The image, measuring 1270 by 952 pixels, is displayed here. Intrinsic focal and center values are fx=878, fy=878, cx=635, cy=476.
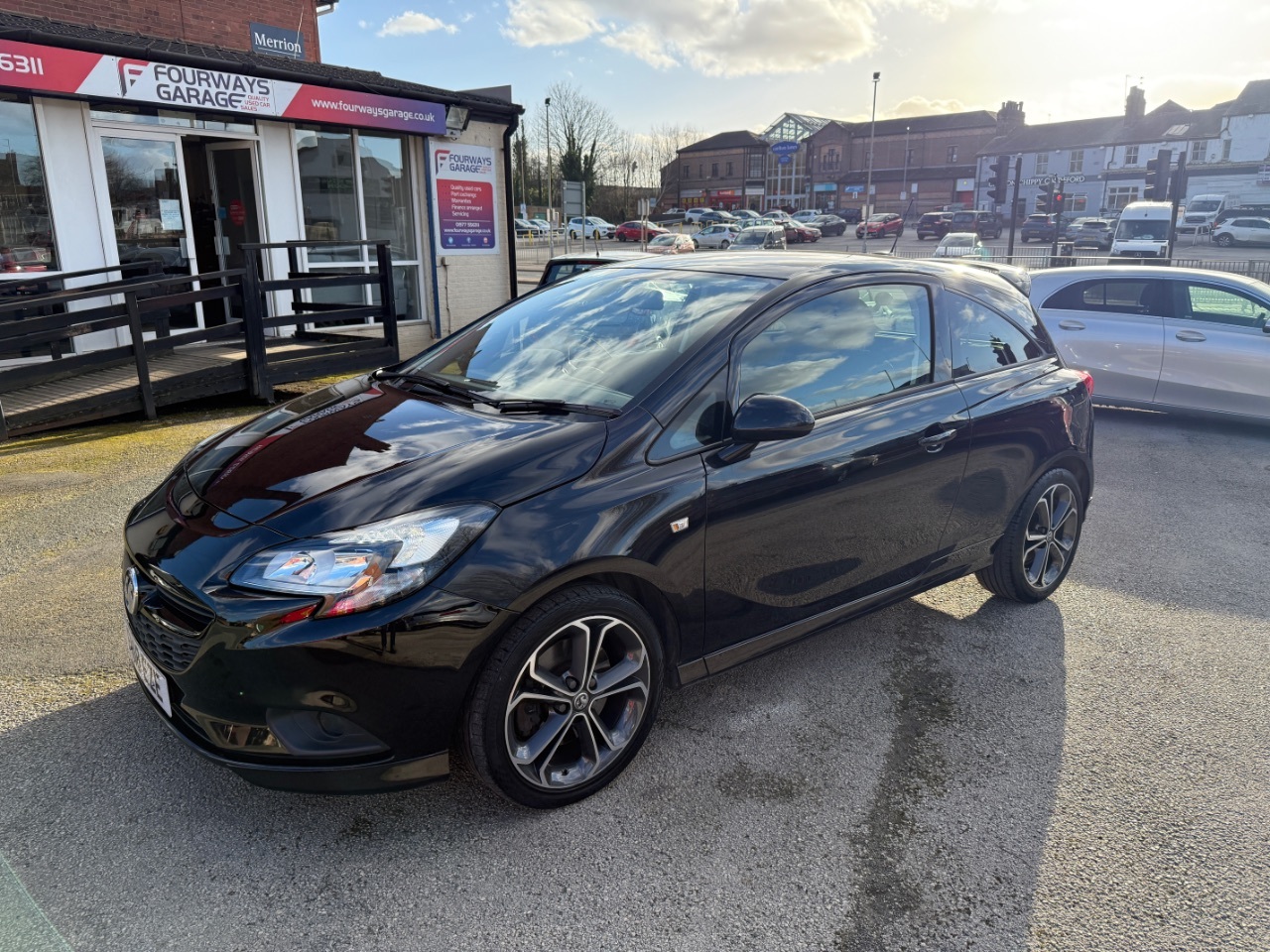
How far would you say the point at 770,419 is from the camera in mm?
2824

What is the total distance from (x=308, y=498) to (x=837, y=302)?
6.87ft

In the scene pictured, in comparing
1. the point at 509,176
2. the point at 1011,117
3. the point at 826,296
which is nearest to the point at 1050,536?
the point at 826,296

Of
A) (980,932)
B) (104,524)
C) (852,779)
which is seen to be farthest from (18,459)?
(980,932)

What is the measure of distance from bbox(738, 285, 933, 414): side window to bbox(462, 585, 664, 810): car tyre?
952 millimetres

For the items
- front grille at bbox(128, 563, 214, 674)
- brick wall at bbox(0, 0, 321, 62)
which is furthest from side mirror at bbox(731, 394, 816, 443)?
brick wall at bbox(0, 0, 321, 62)

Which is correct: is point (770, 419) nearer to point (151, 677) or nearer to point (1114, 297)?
point (151, 677)

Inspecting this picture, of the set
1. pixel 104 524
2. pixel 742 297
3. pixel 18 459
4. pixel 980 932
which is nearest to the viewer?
pixel 980 932

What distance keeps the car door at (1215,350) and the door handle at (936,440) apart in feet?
20.0

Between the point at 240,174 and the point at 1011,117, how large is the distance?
8515 centimetres

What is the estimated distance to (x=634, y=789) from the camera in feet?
9.45

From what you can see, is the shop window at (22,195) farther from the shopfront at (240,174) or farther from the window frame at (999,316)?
the window frame at (999,316)

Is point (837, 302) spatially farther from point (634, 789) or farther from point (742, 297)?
point (634, 789)

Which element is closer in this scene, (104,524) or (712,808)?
(712,808)

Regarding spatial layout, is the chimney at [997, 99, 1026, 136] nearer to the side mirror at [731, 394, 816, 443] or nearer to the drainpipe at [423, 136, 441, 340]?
the drainpipe at [423, 136, 441, 340]
